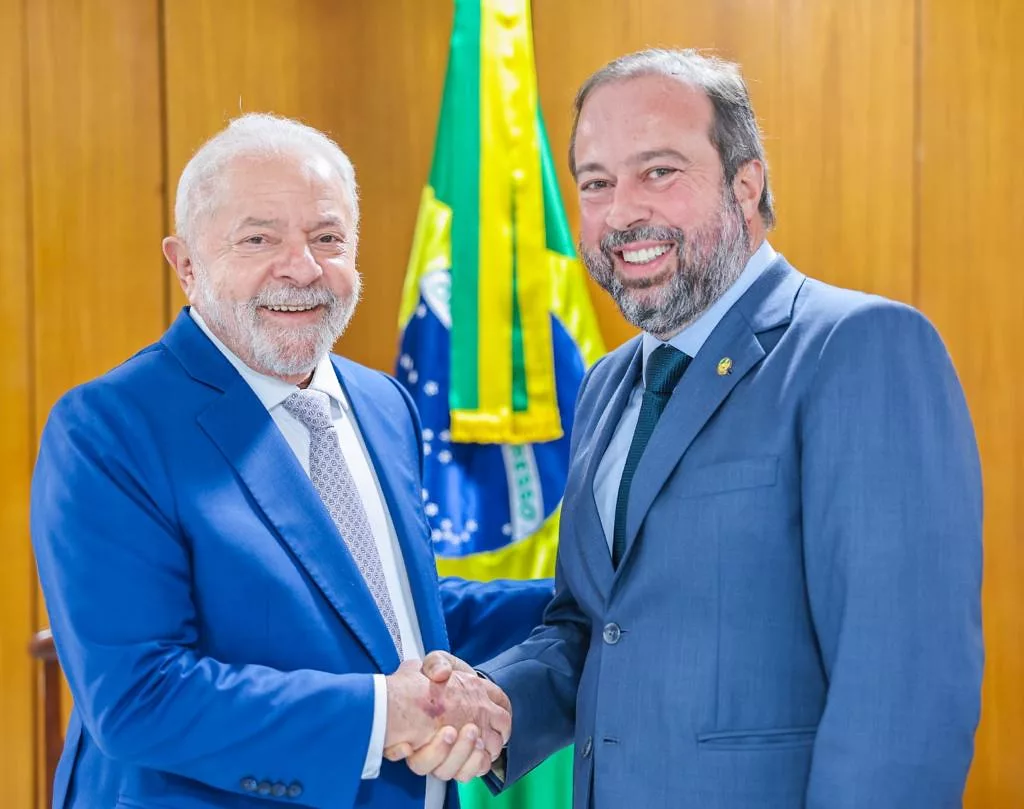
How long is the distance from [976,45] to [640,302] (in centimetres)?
171

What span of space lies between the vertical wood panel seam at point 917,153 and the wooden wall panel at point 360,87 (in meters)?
1.29

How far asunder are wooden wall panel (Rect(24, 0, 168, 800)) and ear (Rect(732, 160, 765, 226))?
2014mm

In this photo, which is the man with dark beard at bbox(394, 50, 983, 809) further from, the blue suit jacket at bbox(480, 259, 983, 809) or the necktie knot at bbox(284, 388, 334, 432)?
the necktie knot at bbox(284, 388, 334, 432)

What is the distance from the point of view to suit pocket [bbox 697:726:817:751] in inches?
58.9

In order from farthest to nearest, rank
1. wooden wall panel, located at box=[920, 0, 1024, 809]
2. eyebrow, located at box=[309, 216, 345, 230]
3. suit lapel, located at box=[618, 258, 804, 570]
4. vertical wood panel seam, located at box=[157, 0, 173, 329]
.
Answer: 1. vertical wood panel seam, located at box=[157, 0, 173, 329]
2. wooden wall panel, located at box=[920, 0, 1024, 809]
3. eyebrow, located at box=[309, 216, 345, 230]
4. suit lapel, located at box=[618, 258, 804, 570]

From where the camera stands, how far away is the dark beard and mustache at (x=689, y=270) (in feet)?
5.61

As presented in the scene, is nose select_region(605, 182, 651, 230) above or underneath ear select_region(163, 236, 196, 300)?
above

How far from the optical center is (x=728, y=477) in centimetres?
154

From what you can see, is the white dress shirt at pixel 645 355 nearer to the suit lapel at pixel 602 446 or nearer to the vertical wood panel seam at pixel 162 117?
the suit lapel at pixel 602 446

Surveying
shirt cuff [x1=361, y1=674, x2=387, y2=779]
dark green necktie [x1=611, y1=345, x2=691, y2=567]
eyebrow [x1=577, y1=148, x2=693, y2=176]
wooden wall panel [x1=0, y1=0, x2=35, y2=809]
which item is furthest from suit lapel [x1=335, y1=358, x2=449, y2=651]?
wooden wall panel [x1=0, y1=0, x2=35, y2=809]

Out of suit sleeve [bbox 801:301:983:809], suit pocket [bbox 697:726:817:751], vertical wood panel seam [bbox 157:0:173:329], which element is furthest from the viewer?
vertical wood panel seam [bbox 157:0:173:329]

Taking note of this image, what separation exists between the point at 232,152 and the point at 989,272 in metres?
2.00

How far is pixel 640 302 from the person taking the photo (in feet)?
5.70

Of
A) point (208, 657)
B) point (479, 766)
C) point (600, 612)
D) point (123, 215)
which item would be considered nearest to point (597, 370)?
point (600, 612)
